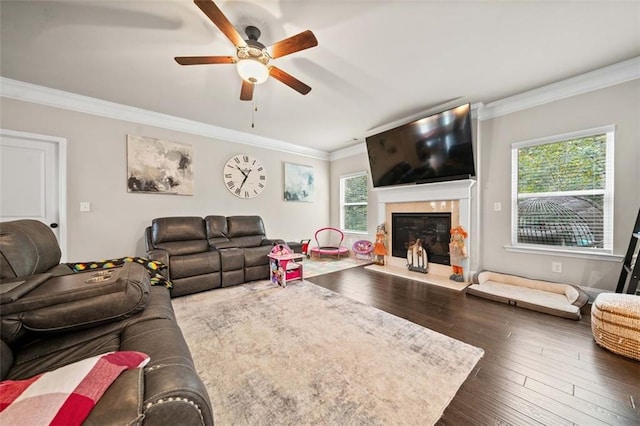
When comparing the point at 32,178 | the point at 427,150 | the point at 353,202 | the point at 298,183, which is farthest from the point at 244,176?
the point at 427,150

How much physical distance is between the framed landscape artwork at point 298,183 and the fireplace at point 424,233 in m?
2.01

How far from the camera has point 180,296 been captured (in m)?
2.69

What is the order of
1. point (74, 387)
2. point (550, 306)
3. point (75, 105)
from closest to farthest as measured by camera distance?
point (74, 387)
point (550, 306)
point (75, 105)

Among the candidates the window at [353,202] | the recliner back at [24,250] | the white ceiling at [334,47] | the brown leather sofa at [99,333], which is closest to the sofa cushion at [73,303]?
the brown leather sofa at [99,333]

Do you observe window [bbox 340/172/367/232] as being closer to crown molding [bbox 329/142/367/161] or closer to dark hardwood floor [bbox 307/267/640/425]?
crown molding [bbox 329/142/367/161]

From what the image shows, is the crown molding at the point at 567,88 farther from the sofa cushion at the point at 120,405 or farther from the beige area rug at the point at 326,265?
the sofa cushion at the point at 120,405

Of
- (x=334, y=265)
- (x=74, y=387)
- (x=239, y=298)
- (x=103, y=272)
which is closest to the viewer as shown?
(x=74, y=387)

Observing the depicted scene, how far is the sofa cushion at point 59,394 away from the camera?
460 mm

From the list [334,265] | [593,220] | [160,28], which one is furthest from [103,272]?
[593,220]

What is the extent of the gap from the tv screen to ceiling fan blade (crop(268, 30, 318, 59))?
2.28 meters

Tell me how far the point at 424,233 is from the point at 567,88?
2.43 metres

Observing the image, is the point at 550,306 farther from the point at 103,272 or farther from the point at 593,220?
the point at 103,272

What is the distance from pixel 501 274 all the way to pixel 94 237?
550 centimetres

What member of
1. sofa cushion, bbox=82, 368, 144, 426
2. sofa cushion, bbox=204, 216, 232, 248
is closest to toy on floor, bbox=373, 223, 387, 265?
sofa cushion, bbox=204, 216, 232, 248
